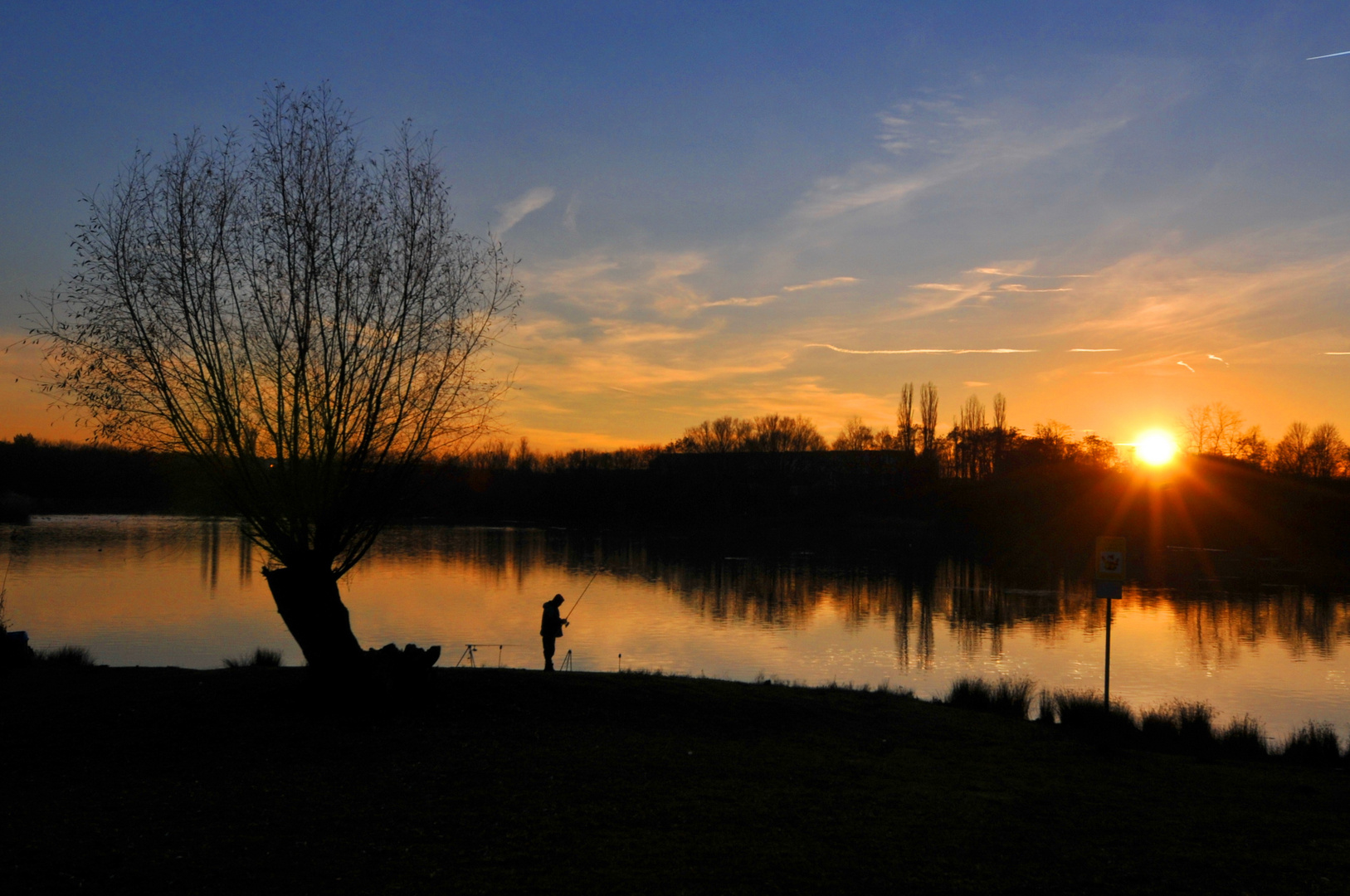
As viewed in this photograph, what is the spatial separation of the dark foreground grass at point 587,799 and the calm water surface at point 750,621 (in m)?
8.75

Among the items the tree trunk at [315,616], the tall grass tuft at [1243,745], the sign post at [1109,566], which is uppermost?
the sign post at [1109,566]

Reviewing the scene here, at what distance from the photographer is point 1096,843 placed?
7.07 m

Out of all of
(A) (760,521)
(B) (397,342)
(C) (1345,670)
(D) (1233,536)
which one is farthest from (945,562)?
(B) (397,342)

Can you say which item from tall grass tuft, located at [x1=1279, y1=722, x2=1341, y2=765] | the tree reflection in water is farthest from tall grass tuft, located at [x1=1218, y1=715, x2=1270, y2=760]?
the tree reflection in water

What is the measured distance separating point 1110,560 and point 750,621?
1642 cm

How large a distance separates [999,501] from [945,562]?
29.4 meters

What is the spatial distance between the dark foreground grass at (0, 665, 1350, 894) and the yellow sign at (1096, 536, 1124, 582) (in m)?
2.86

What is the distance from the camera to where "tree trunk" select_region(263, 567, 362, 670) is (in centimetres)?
1047

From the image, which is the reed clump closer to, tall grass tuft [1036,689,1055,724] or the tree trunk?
tall grass tuft [1036,689,1055,724]

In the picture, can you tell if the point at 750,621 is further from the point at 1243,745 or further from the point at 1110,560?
the point at 1243,745

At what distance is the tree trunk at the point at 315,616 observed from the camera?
1047 cm

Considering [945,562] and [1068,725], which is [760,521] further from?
[1068,725]

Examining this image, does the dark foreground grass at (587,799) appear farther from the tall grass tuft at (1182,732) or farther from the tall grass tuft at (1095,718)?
the tall grass tuft at (1095,718)

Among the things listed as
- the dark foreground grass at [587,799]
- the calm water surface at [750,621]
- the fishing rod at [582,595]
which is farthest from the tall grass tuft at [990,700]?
the fishing rod at [582,595]
